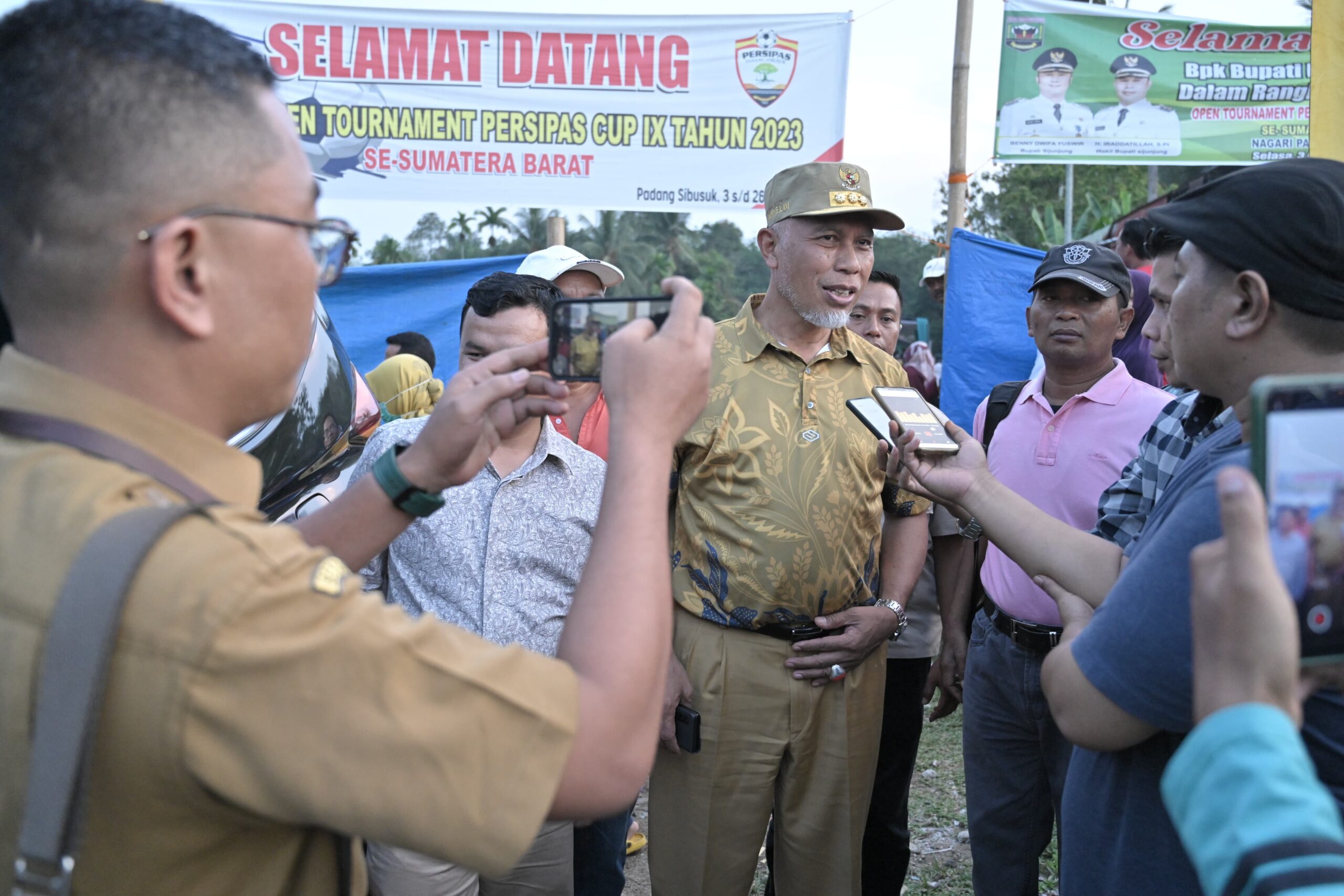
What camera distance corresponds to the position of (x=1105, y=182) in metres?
33.8

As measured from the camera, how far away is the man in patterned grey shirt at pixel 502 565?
252cm

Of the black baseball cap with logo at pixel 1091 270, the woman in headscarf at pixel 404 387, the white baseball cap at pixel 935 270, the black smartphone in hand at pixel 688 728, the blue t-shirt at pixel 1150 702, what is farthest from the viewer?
the white baseball cap at pixel 935 270

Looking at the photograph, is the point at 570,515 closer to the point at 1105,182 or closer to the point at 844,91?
the point at 844,91

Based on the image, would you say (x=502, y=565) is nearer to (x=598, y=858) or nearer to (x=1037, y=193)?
(x=598, y=858)

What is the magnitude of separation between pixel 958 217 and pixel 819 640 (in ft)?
14.3

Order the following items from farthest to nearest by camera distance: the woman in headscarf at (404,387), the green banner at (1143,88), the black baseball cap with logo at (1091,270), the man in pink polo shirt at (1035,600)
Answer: the green banner at (1143,88)
the woman in headscarf at (404,387)
the black baseball cap with logo at (1091,270)
the man in pink polo shirt at (1035,600)

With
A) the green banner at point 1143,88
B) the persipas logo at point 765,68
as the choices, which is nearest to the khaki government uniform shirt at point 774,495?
the persipas logo at point 765,68

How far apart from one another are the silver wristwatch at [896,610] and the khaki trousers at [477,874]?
4.08ft

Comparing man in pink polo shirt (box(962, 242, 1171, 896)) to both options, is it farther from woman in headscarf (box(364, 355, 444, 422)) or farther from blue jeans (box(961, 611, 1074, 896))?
woman in headscarf (box(364, 355, 444, 422))

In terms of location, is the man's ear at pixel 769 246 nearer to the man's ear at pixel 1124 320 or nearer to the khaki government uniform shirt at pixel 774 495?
the khaki government uniform shirt at pixel 774 495

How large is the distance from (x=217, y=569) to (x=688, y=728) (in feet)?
7.31

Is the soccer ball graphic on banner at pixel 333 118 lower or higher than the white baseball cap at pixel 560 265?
higher

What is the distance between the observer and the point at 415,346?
251 inches

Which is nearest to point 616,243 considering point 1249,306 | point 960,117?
point 960,117
